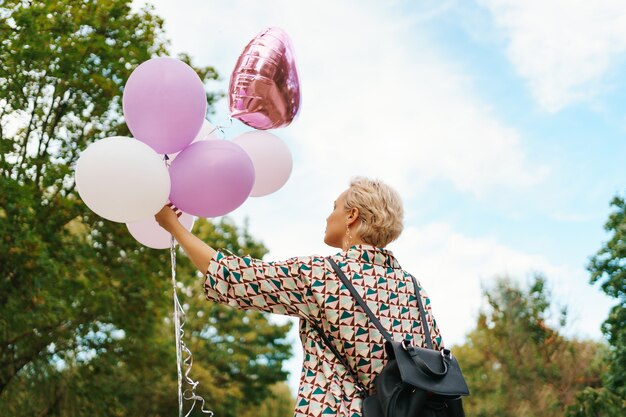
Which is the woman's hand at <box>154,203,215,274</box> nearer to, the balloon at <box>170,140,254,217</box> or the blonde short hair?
the balloon at <box>170,140,254,217</box>

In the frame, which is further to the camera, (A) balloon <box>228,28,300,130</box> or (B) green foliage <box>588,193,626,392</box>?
(B) green foliage <box>588,193,626,392</box>

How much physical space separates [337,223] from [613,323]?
11097 millimetres

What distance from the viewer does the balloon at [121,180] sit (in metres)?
2.43

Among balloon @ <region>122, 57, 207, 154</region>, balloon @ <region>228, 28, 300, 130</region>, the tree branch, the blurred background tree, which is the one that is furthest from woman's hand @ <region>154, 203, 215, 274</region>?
the tree branch

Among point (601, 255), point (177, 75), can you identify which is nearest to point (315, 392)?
point (177, 75)

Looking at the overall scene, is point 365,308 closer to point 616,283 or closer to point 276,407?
point 616,283

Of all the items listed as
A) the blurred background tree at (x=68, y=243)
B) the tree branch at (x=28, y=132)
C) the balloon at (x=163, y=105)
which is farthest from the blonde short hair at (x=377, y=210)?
the tree branch at (x=28, y=132)

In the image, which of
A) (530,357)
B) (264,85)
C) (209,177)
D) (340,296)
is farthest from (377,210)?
(530,357)

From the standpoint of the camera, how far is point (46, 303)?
1012 centimetres

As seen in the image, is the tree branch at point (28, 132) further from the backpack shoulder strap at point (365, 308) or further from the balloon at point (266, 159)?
the backpack shoulder strap at point (365, 308)

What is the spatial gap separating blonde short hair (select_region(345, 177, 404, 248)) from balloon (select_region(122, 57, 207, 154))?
83cm

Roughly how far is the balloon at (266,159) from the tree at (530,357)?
13636 millimetres

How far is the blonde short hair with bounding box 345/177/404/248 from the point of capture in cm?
216

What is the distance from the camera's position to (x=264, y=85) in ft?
10.4
